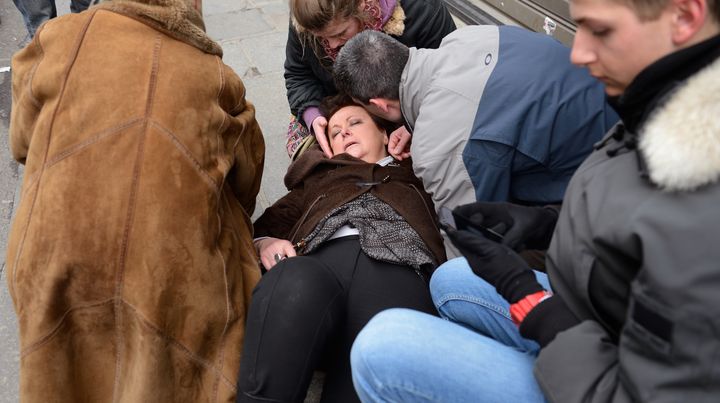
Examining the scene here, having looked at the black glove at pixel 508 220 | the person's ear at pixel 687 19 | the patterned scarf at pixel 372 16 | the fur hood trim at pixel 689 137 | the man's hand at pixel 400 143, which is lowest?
the man's hand at pixel 400 143

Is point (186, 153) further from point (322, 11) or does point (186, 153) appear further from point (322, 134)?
point (322, 134)

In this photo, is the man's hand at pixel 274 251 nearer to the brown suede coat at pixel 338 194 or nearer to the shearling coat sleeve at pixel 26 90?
the brown suede coat at pixel 338 194

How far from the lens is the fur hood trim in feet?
3.45

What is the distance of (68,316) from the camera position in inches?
68.5

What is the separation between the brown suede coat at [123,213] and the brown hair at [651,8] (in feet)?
3.76

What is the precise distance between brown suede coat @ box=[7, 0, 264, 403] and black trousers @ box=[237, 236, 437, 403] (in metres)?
0.13

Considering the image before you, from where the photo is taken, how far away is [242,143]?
2.04 m

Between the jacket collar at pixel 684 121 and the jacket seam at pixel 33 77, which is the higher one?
the jacket collar at pixel 684 121

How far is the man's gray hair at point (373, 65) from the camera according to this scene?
226 cm

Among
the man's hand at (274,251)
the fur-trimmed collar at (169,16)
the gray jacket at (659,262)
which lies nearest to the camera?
the gray jacket at (659,262)

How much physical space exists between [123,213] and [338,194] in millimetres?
900

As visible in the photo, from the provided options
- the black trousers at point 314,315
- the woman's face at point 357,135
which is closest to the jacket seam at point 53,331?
the black trousers at point 314,315

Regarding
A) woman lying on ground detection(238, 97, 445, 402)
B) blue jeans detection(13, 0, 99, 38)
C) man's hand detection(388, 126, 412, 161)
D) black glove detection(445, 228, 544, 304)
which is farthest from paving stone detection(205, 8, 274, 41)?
black glove detection(445, 228, 544, 304)

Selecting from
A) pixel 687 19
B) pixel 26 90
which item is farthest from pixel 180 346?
pixel 687 19
